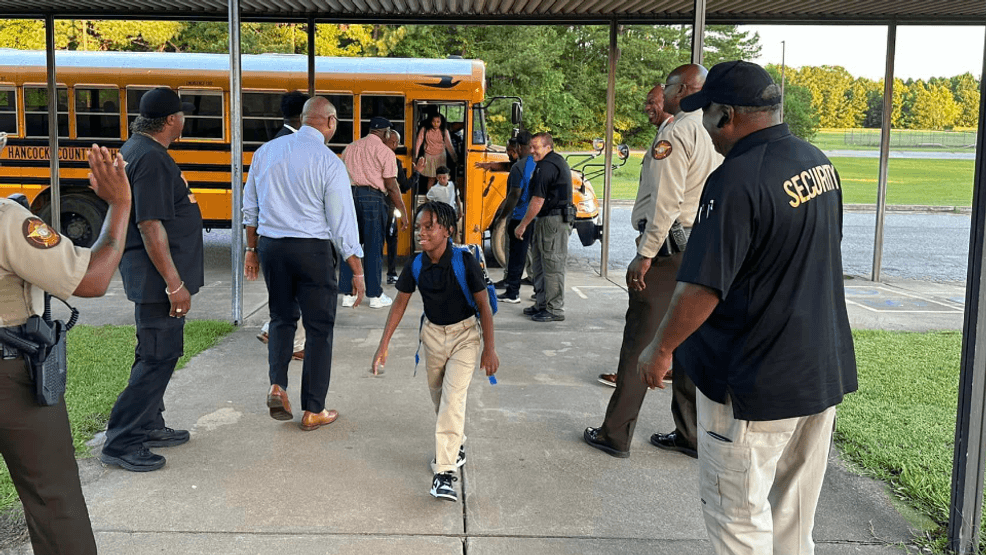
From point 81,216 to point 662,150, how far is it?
1050cm

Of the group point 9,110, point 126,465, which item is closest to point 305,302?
point 126,465

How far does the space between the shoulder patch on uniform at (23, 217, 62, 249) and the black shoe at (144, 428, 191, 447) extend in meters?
2.36

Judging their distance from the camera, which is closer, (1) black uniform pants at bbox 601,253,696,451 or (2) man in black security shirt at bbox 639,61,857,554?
(2) man in black security shirt at bbox 639,61,857,554

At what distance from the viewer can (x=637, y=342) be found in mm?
4789

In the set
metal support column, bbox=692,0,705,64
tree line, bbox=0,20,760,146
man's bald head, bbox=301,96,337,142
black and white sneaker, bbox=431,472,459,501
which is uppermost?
tree line, bbox=0,20,760,146

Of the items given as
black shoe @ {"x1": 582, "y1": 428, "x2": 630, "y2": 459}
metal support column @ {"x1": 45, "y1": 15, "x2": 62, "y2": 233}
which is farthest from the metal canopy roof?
black shoe @ {"x1": 582, "y1": 428, "x2": 630, "y2": 459}

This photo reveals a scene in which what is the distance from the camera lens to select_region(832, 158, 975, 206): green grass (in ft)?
108

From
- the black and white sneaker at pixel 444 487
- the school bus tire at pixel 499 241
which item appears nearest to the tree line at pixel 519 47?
the school bus tire at pixel 499 241

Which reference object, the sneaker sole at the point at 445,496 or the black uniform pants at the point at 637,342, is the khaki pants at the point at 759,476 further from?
the black uniform pants at the point at 637,342

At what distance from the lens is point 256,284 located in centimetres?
1097

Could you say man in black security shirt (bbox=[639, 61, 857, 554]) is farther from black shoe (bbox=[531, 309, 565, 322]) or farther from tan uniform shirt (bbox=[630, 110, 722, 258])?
black shoe (bbox=[531, 309, 565, 322])

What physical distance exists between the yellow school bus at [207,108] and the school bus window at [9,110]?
14 millimetres

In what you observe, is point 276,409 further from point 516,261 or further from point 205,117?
point 205,117

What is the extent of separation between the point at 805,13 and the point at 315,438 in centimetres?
879
